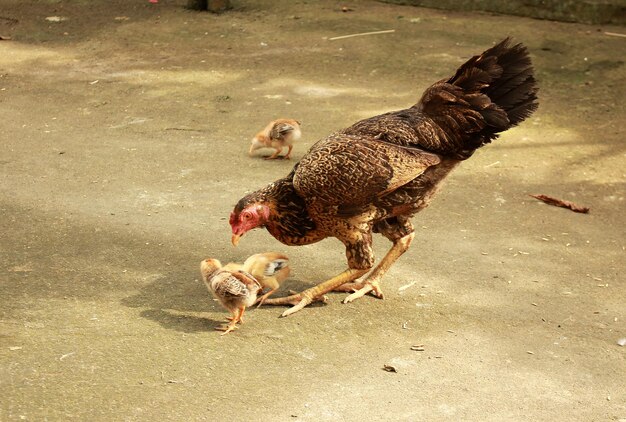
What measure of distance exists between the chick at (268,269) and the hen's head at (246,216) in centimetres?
18

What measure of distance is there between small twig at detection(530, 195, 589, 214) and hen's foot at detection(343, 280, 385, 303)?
2.06 meters

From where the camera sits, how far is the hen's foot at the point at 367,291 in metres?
5.53

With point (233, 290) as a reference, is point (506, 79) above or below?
above

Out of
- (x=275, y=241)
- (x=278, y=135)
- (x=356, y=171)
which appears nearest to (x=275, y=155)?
(x=278, y=135)

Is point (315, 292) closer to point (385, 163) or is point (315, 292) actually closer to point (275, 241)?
point (385, 163)

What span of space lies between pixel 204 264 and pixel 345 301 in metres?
0.86

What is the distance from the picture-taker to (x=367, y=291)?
559 centimetres

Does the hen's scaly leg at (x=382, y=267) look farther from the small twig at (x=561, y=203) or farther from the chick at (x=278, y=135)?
the chick at (x=278, y=135)

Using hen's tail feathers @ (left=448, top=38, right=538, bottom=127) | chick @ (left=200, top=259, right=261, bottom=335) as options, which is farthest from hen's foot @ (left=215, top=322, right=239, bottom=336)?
hen's tail feathers @ (left=448, top=38, right=538, bottom=127)

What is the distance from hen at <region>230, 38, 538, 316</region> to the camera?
5.18 metres

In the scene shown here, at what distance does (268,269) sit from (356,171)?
2.55 ft

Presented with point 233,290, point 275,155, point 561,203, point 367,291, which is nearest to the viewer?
point 233,290

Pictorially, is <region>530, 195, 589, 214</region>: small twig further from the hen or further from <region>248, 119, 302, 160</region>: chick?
<region>248, 119, 302, 160</region>: chick

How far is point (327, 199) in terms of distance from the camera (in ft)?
17.0
